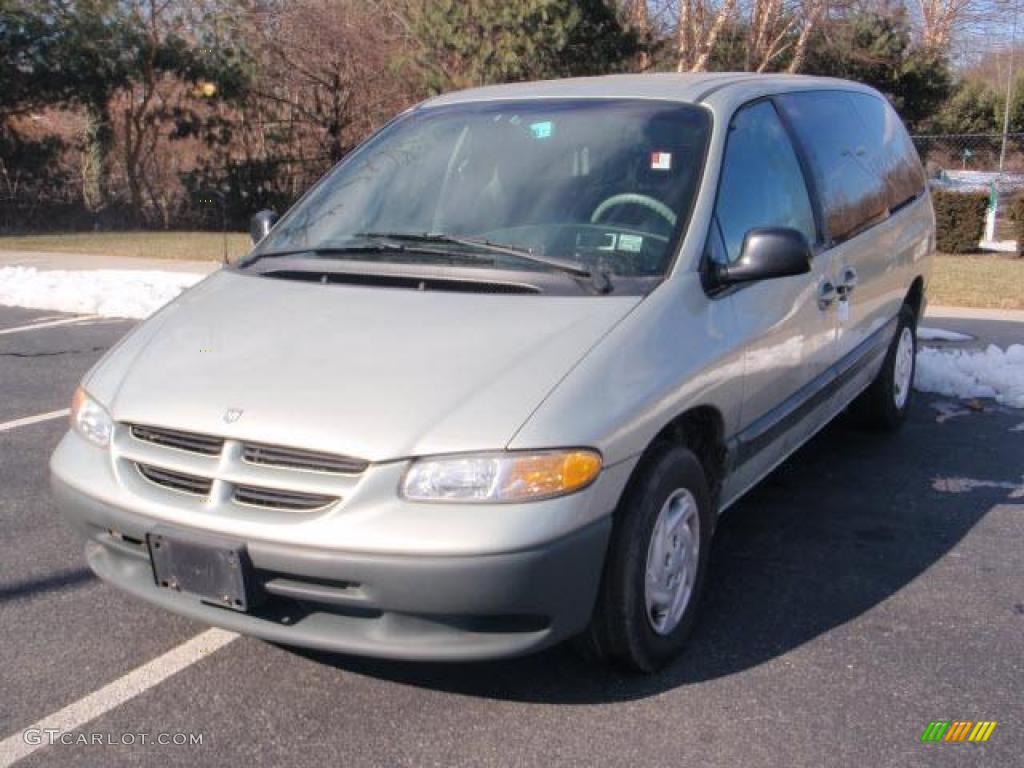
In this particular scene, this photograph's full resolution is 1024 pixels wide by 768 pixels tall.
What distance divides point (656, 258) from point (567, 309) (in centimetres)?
48

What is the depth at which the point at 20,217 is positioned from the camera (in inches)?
942

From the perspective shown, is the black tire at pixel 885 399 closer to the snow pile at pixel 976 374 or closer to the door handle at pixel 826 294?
the snow pile at pixel 976 374

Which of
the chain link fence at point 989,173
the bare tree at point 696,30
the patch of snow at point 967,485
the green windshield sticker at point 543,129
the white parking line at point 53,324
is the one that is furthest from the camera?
the bare tree at point 696,30

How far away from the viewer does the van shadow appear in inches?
132

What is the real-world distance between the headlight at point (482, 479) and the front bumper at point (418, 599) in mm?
Result: 147

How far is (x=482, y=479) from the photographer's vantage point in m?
2.81

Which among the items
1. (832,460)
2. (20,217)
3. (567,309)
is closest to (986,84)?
(20,217)

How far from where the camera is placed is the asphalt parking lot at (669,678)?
9.78ft

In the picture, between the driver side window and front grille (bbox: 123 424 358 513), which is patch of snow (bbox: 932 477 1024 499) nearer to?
the driver side window

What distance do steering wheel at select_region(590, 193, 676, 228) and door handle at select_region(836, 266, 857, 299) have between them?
1.23 m

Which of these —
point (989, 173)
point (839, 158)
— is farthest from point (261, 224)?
point (989, 173)

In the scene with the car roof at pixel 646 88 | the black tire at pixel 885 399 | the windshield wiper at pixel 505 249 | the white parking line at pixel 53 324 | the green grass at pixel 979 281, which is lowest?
the white parking line at pixel 53 324

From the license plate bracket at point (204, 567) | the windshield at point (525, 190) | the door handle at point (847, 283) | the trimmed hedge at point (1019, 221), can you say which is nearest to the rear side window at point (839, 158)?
the door handle at point (847, 283)

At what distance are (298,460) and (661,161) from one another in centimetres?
184
